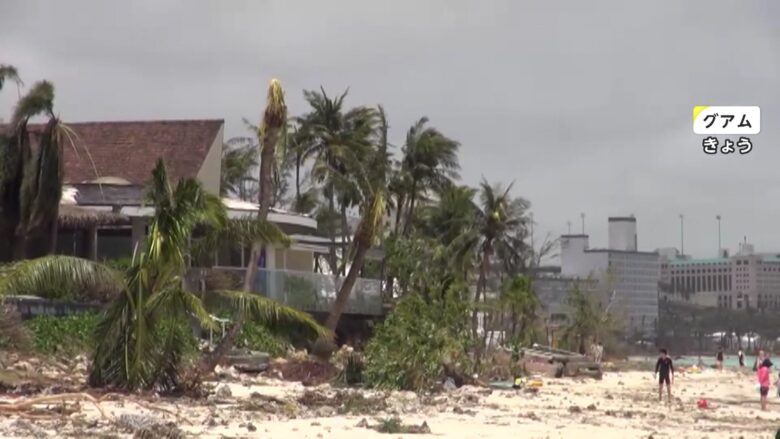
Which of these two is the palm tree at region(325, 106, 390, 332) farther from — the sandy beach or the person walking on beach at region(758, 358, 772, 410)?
the person walking on beach at region(758, 358, 772, 410)

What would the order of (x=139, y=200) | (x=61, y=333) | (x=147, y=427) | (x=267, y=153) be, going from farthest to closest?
(x=139, y=200) → (x=61, y=333) → (x=267, y=153) → (x=147, y=427)

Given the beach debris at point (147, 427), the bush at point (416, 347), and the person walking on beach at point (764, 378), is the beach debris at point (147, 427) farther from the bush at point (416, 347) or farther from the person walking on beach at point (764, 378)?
the person walking on beach at point (764, 378)

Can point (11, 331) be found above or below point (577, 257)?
below

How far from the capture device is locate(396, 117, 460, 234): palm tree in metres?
56.6

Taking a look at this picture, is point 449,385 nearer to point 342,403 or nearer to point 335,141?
point 342,403

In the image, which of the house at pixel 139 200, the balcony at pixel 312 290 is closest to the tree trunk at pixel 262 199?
the balcony at pixel 312 290

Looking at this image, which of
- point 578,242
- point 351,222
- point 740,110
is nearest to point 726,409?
point 740,110

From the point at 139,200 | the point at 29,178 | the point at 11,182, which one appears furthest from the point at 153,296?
the point at 139,200

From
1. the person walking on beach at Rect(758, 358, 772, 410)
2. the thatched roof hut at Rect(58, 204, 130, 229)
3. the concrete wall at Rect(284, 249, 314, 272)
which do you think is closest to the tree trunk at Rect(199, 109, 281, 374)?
the thatched roof hut at Rect(58, 204, 130, 229)

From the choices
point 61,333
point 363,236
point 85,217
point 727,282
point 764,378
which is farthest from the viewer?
point 727,282

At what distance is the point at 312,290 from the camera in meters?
40.4

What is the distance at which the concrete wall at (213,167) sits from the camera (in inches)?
1612

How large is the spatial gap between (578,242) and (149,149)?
82.7m

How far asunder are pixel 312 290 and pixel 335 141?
12716 mm
